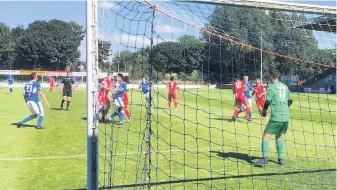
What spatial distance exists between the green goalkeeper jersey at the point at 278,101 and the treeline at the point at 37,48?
70287 mm

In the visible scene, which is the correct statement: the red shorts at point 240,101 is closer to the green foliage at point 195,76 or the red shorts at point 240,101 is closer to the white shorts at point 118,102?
the white shorts at point 118,102

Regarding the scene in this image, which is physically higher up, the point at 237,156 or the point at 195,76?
the point at 195,76

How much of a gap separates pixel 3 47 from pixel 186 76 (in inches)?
3095

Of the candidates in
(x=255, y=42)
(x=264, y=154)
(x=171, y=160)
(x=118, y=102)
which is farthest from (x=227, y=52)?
(x=118, y=102)

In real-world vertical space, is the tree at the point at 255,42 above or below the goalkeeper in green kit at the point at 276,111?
above

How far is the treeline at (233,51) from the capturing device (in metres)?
6.02

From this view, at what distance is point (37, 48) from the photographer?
3123 inches

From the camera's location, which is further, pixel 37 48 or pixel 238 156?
pixel 37 48

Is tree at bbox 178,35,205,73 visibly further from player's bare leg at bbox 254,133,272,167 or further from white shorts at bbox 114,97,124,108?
white shorts at bbox 114,97,124,108

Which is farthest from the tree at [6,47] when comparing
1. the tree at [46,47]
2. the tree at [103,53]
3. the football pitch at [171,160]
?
the tree at [103,53]

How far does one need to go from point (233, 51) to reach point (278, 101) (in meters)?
1.33

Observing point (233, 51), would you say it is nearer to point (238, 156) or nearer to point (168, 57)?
point (168, 57)

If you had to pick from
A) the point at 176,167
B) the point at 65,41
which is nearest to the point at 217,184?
the point at 176,167

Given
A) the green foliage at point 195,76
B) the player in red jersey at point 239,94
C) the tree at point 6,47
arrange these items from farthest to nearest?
1. the tree at point 6,47
2. the player in red jersey at point 239,94
3. the green foliage at point 195,76
